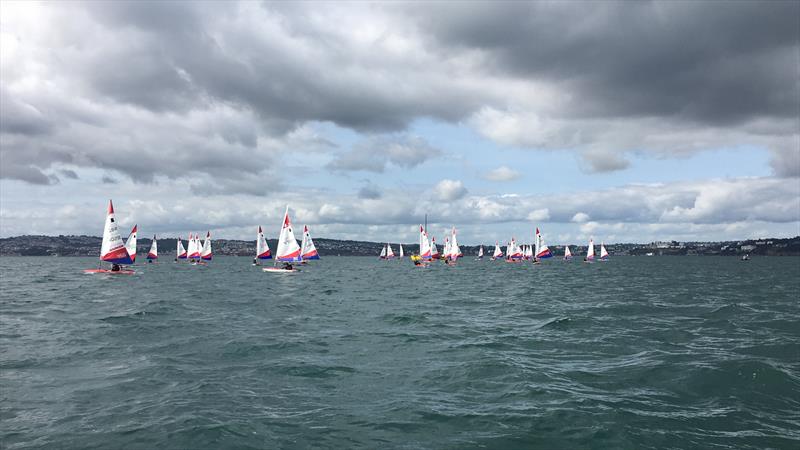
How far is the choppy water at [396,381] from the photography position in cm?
1128

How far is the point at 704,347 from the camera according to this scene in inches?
856

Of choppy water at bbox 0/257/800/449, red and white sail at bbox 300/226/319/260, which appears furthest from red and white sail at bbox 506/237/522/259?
choppy water at bbox 0/257/800/449

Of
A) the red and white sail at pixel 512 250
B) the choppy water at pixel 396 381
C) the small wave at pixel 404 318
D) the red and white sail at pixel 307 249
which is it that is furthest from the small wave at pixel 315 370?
the red and white sail at pixel 512 250

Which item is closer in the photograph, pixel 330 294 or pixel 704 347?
pixel 704 347

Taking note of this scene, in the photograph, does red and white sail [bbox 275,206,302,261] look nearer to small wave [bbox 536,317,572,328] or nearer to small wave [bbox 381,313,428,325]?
small wave [bbox 381,313,428,325]

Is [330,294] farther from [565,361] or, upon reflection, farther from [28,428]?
[28,428]

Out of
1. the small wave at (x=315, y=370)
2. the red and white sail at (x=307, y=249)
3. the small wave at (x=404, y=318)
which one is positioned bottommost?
the small wave at (x=404, y=318)

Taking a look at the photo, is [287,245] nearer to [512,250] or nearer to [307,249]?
[307,249]

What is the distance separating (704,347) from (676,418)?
11254 millimetres

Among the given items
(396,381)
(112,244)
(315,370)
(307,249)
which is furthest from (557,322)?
(307,249)

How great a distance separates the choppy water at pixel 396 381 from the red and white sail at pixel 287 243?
52.6m

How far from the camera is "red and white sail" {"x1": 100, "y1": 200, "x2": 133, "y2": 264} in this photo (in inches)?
2640

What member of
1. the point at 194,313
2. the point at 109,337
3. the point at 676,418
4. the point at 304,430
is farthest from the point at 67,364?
the point at 676,418

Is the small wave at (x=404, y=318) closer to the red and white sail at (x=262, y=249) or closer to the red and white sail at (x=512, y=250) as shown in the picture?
the red and white sail at (x=262, y=249)
